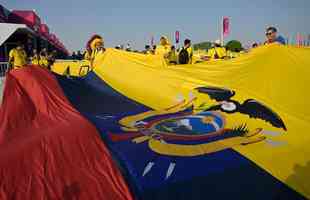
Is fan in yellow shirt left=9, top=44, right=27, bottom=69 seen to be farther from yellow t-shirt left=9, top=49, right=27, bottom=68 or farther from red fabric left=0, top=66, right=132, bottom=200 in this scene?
red fabric left=0, top=66, right=132, bottom=200

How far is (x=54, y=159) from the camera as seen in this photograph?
2373 mm

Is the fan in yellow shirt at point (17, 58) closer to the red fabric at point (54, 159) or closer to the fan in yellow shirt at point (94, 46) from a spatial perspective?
the fan in yellow shirt at point (94, 46)

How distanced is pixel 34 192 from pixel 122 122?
4.32 ft

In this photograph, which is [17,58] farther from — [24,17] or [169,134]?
[24,17]

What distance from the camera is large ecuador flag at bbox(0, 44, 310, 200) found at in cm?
218

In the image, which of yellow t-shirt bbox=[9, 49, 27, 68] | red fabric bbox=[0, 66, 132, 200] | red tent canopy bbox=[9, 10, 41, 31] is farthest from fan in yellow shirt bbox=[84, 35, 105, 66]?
red tent canopy bbox=[9, 10, 41, 31]

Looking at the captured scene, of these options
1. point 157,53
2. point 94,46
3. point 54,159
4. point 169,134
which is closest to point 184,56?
point 157,53

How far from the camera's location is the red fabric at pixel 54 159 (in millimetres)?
2082

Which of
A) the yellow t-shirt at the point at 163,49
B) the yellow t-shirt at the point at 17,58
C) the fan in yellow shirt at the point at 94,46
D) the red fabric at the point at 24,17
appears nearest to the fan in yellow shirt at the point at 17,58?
the yellow t-shirt at the point at 17,58

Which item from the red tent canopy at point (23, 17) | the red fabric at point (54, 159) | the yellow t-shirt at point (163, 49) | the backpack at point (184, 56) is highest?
the red tent canopy at point (23, 17)

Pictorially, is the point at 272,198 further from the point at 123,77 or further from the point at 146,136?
the point at 123,77

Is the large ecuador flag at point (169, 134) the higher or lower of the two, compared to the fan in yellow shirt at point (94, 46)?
lower

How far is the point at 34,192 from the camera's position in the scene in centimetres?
205

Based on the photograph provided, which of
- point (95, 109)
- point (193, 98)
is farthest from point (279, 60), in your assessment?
point (95, 109)
